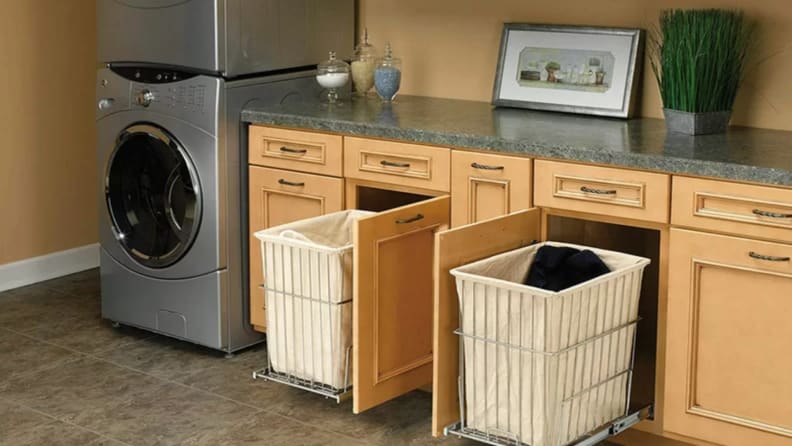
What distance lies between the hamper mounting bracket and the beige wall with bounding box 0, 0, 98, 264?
95.1 inches

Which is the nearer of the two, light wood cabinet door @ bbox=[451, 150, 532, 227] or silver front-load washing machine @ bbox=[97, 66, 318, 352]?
light wood cabinet door @ bbox=[451, 150, 532, 227]

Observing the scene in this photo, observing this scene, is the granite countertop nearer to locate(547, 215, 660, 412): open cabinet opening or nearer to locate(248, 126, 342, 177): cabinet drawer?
locate(248, 126, 342, 177): cabinet drawer

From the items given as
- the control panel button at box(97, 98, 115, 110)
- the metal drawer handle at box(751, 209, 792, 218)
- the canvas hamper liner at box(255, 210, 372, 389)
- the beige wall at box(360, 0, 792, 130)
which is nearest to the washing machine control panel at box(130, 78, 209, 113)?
the control panel button at box(97, 98, 115, 110)

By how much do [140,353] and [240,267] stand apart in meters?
0.45

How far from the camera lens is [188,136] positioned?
3.93 m

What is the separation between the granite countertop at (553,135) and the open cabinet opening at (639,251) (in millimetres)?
255

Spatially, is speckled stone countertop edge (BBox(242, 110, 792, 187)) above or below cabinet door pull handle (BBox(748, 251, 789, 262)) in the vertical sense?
above

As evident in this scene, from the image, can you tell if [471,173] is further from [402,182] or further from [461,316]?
[461,316]

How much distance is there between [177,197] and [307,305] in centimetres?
86

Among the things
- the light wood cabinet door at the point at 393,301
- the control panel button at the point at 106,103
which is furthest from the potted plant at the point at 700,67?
the control panel button at the point at 106,103

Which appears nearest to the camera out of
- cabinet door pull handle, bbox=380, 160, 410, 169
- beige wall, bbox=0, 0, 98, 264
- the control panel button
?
cabinet door pull handle, bbox=380, 160, 410, 169

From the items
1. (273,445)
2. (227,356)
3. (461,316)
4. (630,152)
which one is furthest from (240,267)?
(630,152)

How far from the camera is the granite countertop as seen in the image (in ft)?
10.00

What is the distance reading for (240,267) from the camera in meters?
4.05
